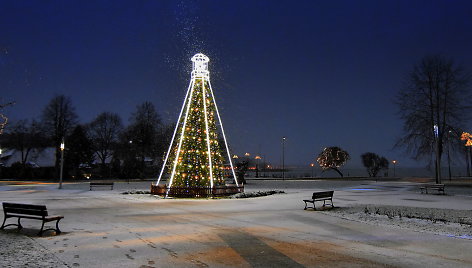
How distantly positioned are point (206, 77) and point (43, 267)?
64.9 feet

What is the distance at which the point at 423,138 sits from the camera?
126ft

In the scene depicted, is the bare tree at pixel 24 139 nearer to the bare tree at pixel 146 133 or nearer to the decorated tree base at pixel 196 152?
the bare tree at pixel 146 133

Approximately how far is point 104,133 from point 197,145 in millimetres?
52670

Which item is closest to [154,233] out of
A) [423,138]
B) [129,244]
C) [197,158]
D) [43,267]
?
[129,244]

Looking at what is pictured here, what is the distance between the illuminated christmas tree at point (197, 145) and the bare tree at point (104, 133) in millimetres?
50266

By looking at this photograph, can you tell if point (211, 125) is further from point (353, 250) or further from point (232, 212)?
point (353, 250)

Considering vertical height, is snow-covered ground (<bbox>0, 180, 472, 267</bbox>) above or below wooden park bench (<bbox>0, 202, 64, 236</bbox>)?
below

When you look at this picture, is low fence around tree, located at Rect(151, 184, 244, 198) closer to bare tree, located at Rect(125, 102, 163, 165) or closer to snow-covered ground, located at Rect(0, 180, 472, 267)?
snow-covered ground, located at Rect(0, 180, 472, 267)

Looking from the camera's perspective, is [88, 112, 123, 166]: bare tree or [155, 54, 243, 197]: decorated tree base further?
[88, 112, 123, 166]: bare tree

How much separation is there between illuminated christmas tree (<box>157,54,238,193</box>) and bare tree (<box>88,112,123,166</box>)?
5027 cm

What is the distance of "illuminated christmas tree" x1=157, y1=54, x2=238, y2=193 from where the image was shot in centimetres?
2467

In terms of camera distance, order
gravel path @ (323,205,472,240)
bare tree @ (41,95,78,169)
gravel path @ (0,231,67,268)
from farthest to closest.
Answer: bare tree @ (41,95,78,169)
gravel path @ (323,205,472,240)
gravel path @ (0,231,67,268)

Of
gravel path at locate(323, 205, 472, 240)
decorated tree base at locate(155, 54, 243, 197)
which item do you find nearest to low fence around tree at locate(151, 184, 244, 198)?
decorated tree base at locate(155, 54, 243, 197)

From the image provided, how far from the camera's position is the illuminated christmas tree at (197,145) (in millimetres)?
24672
